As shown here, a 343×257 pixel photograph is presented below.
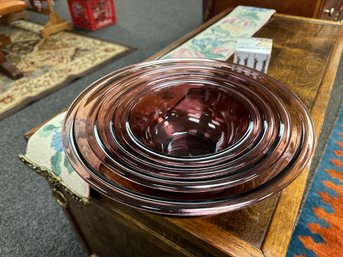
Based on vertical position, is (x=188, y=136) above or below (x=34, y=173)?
above

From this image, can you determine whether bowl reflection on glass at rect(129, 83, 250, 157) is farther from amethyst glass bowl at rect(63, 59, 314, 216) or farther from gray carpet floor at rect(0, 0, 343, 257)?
gray carpet floor at rect(0, 0, 343, 257)

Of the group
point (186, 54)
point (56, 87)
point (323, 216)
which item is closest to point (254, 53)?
point (186, 54)

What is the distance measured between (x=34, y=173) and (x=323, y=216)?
1124 millimetres

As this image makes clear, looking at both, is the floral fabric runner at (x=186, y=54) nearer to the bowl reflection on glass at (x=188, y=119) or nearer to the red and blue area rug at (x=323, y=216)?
the bowl reflection on glass at (x=188, y=119)

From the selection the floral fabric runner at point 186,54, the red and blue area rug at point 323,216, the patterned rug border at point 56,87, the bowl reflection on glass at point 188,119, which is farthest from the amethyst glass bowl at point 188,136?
the patterned rug border at point 56,87

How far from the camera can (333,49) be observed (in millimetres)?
945

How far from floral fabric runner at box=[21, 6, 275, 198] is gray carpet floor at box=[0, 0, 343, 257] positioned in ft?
1.50

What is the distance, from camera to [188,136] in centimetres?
59

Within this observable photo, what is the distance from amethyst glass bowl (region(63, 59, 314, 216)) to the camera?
35 cm

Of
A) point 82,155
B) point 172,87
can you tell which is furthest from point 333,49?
point 82,155

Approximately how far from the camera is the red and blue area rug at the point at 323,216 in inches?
34.8

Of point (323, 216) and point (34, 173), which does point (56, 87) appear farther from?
point (323, 216)

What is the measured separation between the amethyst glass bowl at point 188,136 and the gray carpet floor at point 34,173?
621 millimetres

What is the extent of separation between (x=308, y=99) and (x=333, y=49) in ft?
1.16
